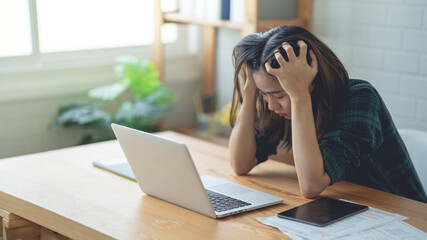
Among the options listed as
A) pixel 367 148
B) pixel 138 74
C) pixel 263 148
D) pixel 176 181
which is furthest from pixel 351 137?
pixel 138 74

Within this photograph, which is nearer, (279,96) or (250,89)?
(279,96)

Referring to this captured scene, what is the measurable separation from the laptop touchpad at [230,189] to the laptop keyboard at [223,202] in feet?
0.14

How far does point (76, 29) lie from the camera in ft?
11.1

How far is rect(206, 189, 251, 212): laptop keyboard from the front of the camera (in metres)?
1.57

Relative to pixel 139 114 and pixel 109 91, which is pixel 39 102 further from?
pixel 139 114

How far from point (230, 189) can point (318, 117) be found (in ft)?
1.09

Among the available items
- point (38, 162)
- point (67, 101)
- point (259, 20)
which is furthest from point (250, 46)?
point (67, 101)

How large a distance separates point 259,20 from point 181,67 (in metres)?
0.76

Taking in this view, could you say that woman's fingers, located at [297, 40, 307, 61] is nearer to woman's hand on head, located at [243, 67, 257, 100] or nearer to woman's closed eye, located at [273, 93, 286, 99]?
woman's closed eye, located at [273, 93, 286, 99]

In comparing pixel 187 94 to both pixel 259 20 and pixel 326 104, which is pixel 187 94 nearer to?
pixel 259 20

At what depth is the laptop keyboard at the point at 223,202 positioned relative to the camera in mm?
1572

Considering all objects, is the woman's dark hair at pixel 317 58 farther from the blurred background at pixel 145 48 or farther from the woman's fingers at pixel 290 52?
the blurred background at pixel 145 48

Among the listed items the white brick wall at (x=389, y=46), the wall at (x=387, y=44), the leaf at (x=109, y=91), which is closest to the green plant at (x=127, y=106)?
the leaf at (x=109, y=91)

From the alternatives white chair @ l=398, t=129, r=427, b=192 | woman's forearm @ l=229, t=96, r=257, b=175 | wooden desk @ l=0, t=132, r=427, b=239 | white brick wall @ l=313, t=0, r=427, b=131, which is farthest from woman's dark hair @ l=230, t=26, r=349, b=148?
white brick wall @ l=313, t=0, r=427, b=131
